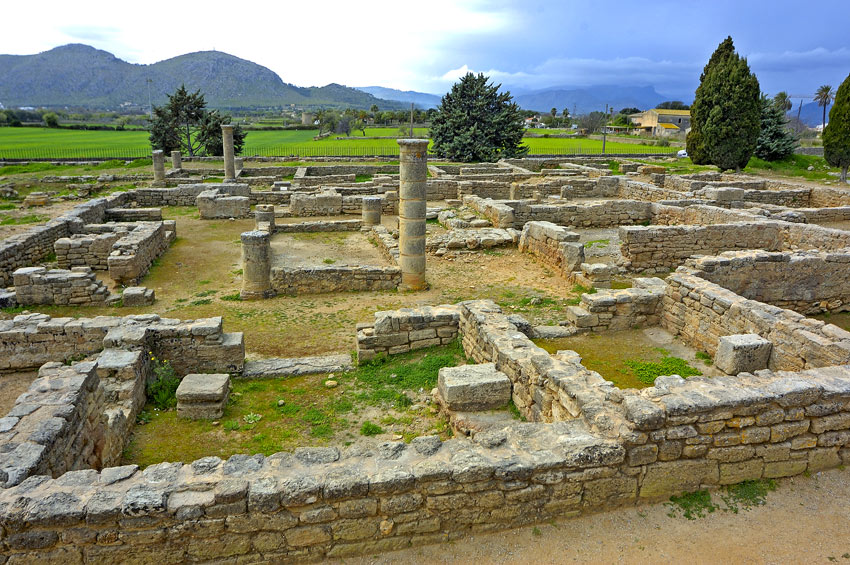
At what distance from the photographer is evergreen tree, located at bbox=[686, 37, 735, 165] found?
37219mm

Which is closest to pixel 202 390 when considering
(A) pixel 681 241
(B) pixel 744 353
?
(B) pixel 744 353

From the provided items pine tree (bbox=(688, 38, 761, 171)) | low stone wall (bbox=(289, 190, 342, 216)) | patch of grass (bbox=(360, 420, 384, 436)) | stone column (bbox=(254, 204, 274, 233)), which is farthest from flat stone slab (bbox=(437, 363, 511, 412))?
pine tree (bbox=(688, 38, 761, 171))

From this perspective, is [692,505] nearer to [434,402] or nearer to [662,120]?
[434,402]

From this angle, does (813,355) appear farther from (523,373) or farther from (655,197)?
(655,197)

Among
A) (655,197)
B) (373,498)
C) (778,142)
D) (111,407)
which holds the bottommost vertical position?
(111,407)

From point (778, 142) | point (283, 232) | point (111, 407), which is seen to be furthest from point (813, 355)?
point (778, 142)

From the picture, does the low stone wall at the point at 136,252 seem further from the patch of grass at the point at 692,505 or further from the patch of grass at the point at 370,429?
the patch of grass at the point at 692,505

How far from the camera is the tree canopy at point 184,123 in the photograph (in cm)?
4381

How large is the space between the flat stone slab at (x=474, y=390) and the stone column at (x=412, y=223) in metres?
7.07

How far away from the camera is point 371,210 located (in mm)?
21562

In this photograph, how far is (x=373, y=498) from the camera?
15.1ft

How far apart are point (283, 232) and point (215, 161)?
2476cm

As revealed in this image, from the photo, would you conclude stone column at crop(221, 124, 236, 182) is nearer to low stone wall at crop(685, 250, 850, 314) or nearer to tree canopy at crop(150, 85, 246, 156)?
tree canopy at crop(150, 85, 246, 156)

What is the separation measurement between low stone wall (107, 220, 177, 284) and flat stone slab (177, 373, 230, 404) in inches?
313
